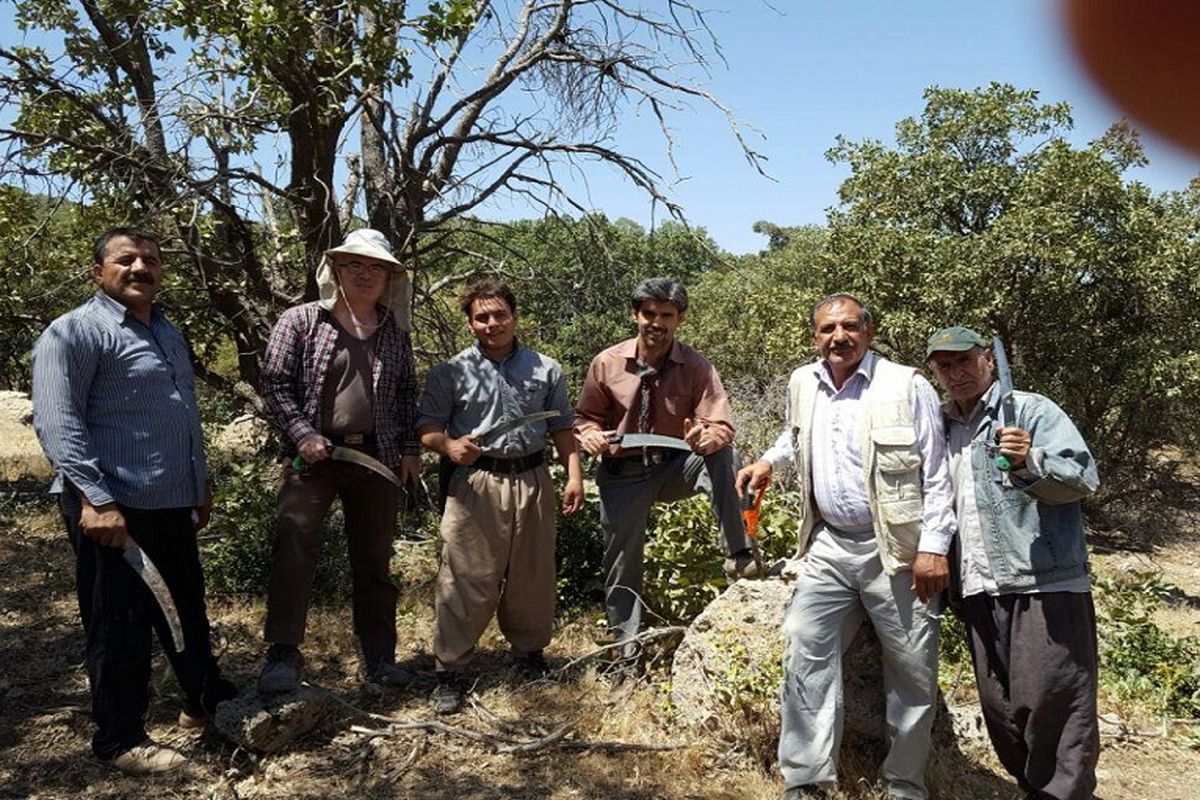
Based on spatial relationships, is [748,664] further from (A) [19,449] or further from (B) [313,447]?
(A) [19,449]

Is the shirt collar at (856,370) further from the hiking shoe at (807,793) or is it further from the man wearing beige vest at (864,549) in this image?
the hiking shoe at (807,793)

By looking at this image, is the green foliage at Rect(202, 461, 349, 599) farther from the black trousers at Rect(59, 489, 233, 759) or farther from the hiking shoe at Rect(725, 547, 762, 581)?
the hiking shoe at Rect(725, 547, 762, 581)

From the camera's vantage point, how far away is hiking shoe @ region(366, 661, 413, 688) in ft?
14.4

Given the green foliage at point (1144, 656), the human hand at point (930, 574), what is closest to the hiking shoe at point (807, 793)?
the human hand at point (930, 574)

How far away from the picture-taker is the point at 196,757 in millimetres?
3699

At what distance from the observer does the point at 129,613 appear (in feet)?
11.3

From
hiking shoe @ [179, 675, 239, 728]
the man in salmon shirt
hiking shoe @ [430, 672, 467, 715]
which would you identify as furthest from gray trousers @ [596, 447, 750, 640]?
hiking shoe @ [179, 675, 239, 728]

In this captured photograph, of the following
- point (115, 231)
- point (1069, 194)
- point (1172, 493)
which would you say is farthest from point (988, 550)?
point (1172, 493)

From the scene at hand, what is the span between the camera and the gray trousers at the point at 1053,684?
3.05 m

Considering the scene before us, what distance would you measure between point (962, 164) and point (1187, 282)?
3.39 m

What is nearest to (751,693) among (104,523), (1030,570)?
(1030,570)

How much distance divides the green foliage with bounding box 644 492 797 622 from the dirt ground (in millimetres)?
504

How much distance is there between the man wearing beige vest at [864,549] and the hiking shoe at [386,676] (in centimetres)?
193

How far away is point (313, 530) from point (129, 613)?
2.70 ft
